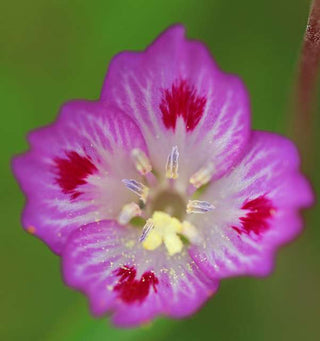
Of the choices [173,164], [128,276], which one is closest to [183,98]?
[173,164]

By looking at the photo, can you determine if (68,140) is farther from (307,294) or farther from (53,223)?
(307,294)

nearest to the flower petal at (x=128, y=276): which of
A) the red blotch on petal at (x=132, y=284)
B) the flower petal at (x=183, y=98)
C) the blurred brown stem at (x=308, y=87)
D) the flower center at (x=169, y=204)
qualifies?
the red blotch on petal at (x=132, y=284)

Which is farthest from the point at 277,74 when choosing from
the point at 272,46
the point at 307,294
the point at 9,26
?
the point at 9,26

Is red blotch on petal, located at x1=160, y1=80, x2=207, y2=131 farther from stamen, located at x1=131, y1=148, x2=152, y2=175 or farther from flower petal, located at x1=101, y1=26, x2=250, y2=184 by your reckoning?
stamen, located at x1=131, y1=148, x2=152, y2=175

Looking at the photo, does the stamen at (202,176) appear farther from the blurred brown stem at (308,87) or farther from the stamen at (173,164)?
the blurred brown stem at (308,87)

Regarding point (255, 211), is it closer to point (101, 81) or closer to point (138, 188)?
point (138, 188)

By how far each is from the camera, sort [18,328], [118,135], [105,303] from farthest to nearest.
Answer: [18,328] < [118,135] < [105,303]

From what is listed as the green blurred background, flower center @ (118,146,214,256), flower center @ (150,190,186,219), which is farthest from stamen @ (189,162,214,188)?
the green blurred background
